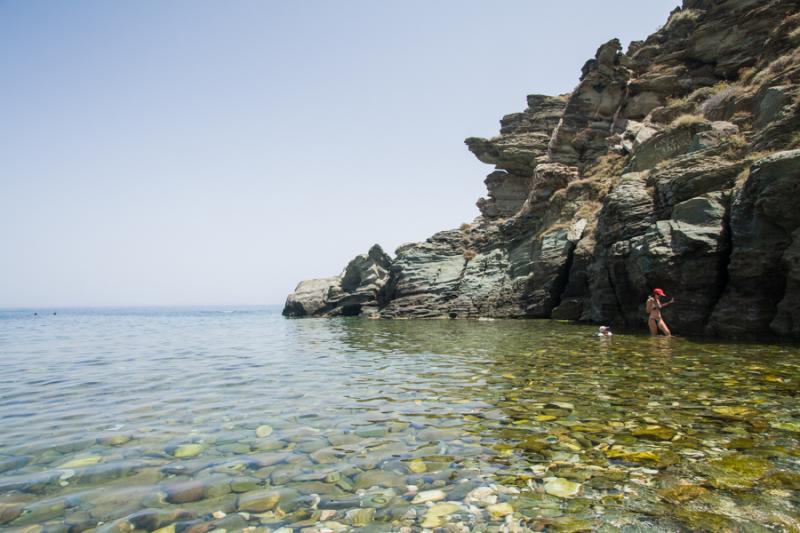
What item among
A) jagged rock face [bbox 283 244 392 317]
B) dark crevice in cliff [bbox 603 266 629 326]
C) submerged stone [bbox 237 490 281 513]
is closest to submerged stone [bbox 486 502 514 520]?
submerged stone [bbox 237 490 281 513]

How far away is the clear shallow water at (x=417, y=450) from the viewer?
4387mm

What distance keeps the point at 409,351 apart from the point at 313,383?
718 cm

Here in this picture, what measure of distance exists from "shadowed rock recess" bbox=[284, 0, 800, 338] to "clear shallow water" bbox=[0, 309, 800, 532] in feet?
22.6

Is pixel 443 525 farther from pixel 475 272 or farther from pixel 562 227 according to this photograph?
pixel 475 272

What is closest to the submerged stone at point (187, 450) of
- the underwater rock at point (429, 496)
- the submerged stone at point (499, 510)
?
the underwater rock at point (429, 496)

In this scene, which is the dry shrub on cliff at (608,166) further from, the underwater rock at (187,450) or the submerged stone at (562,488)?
the underwater rock at (187,450)

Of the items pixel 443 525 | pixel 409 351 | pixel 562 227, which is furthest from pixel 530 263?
pixel 443 525

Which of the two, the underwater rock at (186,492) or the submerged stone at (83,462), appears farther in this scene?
the submerged stone at (83,462)

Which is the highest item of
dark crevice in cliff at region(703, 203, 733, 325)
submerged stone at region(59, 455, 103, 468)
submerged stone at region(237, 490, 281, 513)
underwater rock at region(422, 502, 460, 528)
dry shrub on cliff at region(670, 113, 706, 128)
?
dry shrub on cliff at region(670, 113, 706, 128)

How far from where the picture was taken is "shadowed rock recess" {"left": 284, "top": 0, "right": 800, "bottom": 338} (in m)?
Answer: 17.9

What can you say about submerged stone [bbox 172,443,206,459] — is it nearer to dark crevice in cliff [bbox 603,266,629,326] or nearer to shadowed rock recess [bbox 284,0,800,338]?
shadowed rock recess [bbox 284,0,800,338]

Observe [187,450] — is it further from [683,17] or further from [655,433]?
[683,17]

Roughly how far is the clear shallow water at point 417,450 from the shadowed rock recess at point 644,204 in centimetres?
Result: 689

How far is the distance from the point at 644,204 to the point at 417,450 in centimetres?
2346
